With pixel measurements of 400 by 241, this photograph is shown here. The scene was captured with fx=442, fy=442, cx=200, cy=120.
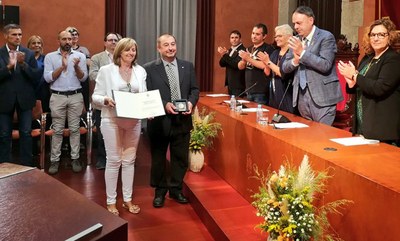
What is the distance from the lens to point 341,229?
2066mm

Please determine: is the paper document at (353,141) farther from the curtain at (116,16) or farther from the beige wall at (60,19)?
the curtain at (116,16)

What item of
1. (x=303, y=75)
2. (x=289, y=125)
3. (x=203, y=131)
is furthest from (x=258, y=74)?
(x=289, y=125)

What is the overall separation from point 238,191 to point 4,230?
2519 millimetres

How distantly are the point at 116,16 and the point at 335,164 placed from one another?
17.0 ft

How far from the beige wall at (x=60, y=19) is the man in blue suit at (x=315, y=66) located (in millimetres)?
3846

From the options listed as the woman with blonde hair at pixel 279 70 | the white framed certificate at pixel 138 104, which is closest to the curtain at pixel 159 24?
the woman with blonde hair at pixel 279 70

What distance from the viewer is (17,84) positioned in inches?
166

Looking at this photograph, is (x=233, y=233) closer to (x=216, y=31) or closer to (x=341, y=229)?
(x=341, y=229)

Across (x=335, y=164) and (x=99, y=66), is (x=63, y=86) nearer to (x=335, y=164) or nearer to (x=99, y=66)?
(x=99, y=66)

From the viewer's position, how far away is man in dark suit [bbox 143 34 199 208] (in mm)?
3404

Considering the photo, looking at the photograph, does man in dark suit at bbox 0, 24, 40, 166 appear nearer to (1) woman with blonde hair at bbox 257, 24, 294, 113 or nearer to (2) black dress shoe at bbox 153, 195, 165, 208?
(2) black dress shoe at bbox 153, 195, 165, 208

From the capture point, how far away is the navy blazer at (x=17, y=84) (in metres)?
4.14

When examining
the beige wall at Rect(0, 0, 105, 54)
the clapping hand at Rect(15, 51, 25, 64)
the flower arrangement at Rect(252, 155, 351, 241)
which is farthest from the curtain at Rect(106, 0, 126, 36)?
the flower arrangement at Rect(252, 155, 351, 241)

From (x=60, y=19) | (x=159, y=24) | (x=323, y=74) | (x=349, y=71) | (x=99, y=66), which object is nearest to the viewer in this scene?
(x=349, y=71)
